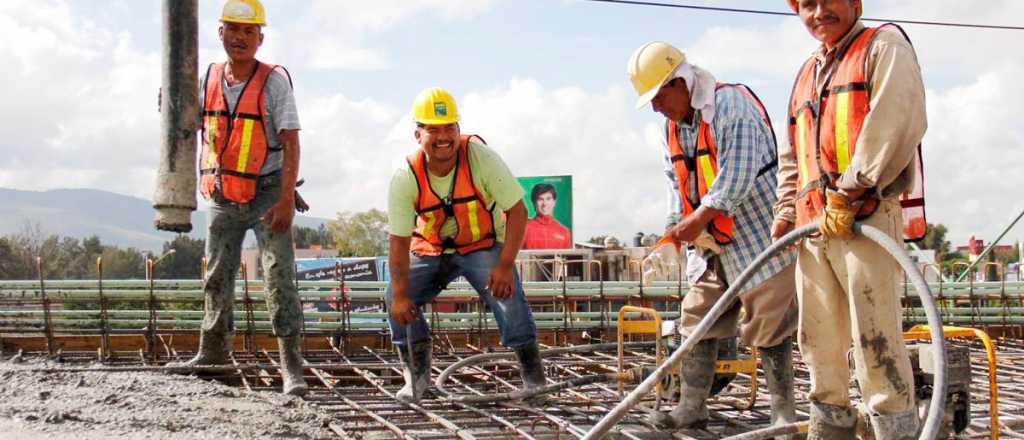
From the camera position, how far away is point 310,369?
5867 mm

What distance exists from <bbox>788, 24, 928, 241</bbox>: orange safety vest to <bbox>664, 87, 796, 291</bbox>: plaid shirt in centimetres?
61

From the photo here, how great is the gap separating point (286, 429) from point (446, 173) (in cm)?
138

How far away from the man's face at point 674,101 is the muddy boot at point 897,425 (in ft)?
5.25

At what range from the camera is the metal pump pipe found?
4219 mm

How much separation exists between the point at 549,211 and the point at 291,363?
27400 millimetres

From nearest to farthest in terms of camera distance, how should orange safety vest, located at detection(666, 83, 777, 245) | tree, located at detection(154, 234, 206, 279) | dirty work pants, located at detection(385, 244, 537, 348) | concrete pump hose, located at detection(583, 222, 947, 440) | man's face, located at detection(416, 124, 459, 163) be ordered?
1. concrete pump hose, located at detection(583, 222, 947, 440)
2. orange safety vest, located at detection(666, 83, 777, 245)
3. man's face, located at detection(416, 124, 459, 163)
4. dirty work pants, located at detection(385, 244, 537, 348)
5. tree, located at detection(154, 234, 206, 279)

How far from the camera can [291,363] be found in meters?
5.14

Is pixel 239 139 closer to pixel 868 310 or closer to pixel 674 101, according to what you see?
pixel 674 101

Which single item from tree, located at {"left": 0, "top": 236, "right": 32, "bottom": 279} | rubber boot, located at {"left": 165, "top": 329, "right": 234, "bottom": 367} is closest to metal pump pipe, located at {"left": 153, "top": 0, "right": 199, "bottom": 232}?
rubber boot, located at {"left": 165, "top": 329, "right": 234, "bottom": 367}

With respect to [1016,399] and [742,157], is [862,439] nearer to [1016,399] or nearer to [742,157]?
[742,157]

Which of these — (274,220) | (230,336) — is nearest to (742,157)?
(274,220)

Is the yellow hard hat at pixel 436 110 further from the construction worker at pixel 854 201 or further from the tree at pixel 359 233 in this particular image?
the tree at pixel 359 233

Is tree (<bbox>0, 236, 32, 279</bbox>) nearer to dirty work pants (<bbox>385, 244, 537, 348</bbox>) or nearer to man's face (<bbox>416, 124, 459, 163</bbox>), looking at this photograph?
dirty work pants (<bbox>385, 244, 537, 348</bbox>)

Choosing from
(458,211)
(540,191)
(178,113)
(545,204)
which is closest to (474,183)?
(458,211)
